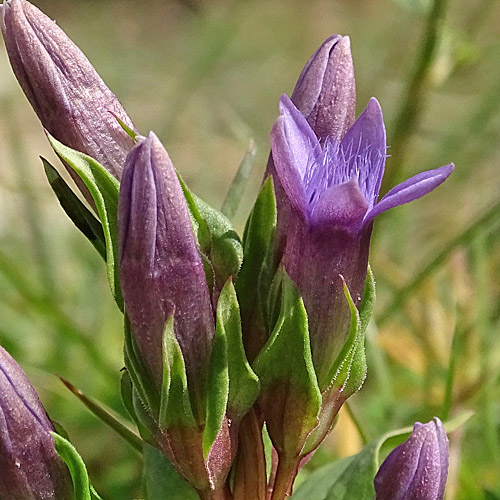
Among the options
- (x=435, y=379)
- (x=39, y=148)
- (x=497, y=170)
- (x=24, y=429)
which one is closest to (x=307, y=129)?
(x=24, y=429)

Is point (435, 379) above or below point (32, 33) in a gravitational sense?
below

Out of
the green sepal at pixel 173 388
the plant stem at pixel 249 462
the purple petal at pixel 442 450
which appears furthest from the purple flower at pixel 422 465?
the green sepal at pixel 173 388

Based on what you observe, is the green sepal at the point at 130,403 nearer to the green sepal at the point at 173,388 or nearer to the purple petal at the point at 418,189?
the green sepal at the point at 173,388

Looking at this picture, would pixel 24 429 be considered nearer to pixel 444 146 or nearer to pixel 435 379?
pixel 435 379

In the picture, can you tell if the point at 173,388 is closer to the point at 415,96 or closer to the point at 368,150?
the point at 368,150

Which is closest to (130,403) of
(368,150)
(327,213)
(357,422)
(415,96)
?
(327,213)

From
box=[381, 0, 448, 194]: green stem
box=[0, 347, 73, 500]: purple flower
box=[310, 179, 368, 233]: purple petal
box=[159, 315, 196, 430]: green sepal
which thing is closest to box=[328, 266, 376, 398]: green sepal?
box=[310, 179, 368, 233]: purple petal

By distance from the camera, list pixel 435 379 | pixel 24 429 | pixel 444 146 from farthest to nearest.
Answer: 1. pixel 444 146
2. pixel 435 379
3. pixel 24 429

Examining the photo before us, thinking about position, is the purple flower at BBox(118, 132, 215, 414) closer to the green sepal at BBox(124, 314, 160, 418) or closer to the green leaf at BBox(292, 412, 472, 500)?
the green sepal at BBox(124, 314, 160, 418)
